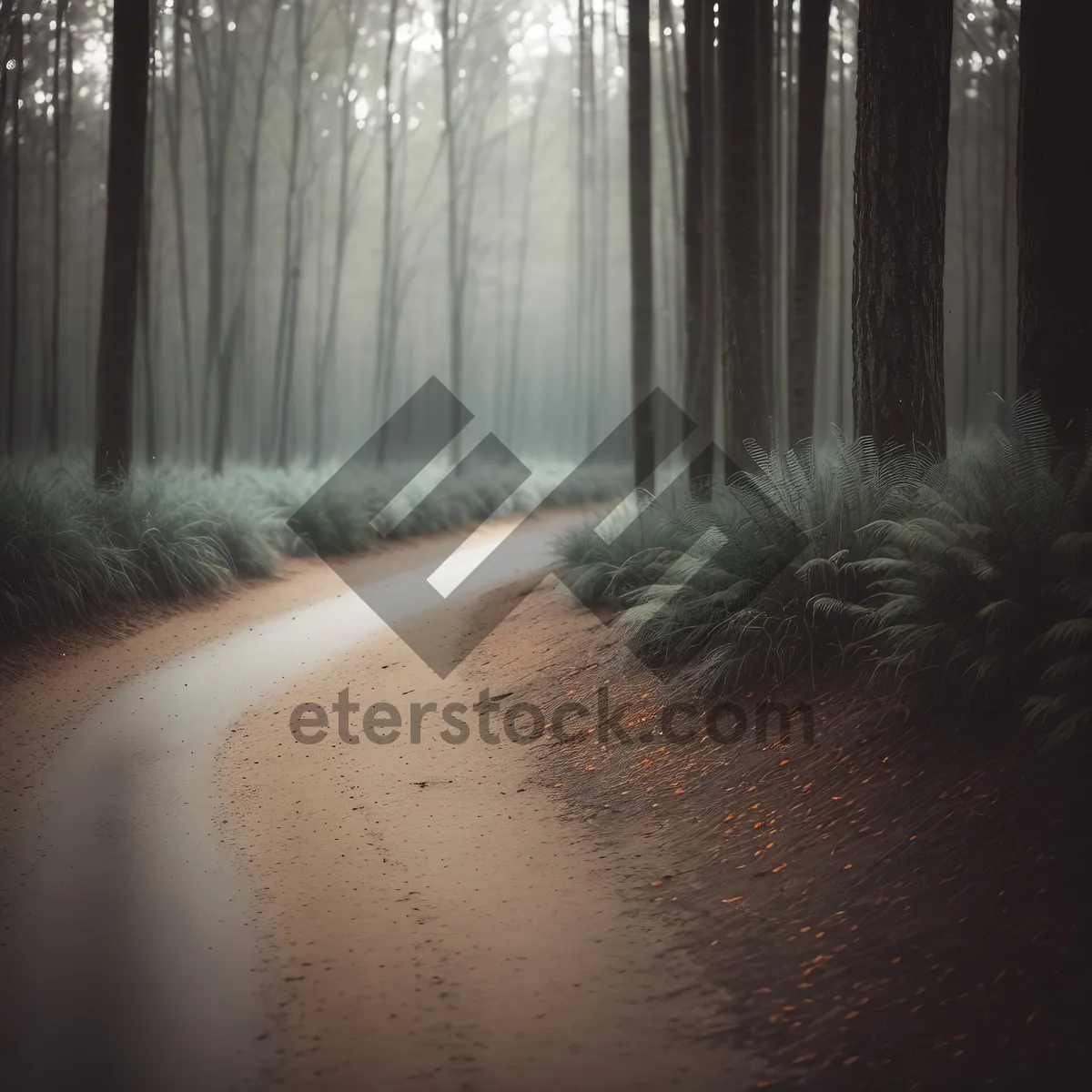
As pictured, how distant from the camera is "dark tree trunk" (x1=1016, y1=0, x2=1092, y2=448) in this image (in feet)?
20.0

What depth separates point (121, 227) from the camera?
38.5 ft

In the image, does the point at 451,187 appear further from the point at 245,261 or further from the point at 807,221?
the point at 807,221

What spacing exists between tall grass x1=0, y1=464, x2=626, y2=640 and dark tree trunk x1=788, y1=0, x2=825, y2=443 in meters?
6.84

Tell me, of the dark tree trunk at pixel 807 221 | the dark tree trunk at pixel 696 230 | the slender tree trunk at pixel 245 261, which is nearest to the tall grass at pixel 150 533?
the slender tree trunk at pixel 245 261

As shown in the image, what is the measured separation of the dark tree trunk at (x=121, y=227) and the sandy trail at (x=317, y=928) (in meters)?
5.87

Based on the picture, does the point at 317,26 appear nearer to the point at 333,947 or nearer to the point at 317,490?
the point at 317,490

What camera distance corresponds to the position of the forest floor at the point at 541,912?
3027 mm

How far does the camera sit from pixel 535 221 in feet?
125

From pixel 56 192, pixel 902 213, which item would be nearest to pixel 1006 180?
pixel 902 213

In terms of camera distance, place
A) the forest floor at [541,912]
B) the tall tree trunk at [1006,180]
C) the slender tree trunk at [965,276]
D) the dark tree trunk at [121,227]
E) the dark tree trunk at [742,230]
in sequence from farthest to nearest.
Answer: the slender tree trunk at [965,276]
the tall tree trunk at [1006,180]
the dark tree trunk at [121,227]
the dark tree trunk at [742,230]
the forest floor at [541,912]

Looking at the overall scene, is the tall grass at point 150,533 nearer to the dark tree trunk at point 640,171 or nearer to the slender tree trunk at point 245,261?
the slender tree trunk at point 245,261

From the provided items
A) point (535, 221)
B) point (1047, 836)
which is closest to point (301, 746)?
point (1047, 836)

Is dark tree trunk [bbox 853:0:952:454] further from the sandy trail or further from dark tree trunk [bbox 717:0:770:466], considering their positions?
the sandy trail

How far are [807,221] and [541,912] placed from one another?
35.8ft
